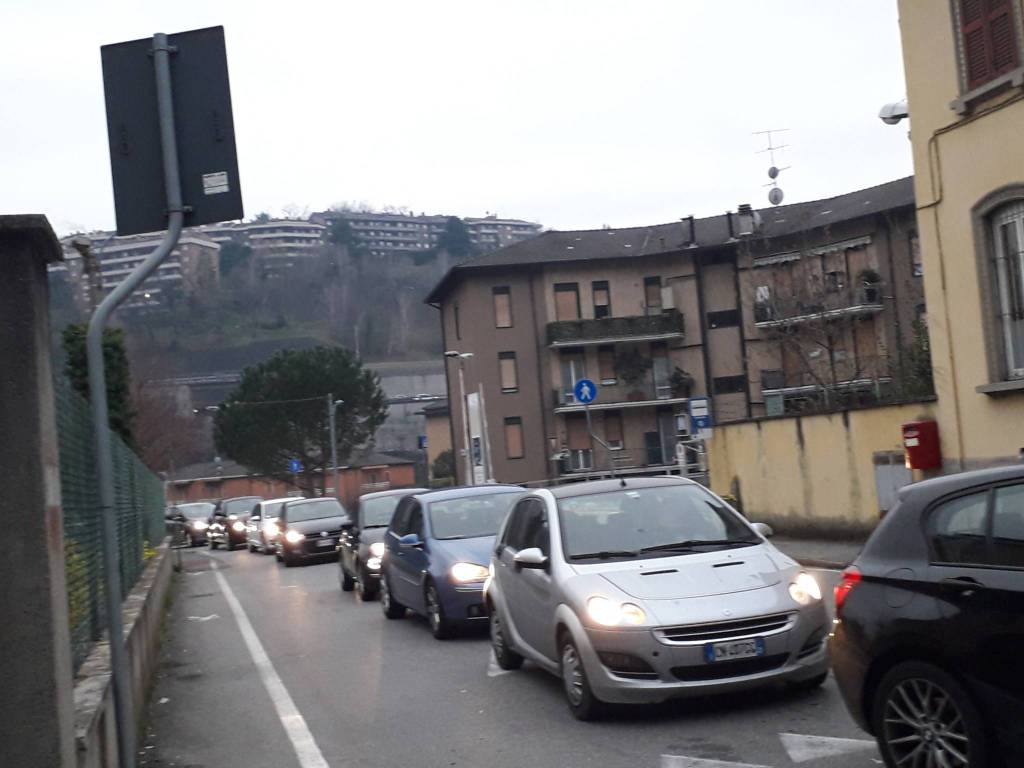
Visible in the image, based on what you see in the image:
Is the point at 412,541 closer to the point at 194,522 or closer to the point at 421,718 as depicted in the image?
the point at 421,718

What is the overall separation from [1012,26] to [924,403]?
215 inches

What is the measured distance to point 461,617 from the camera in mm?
13430

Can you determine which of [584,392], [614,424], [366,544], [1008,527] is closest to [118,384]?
[584,392]

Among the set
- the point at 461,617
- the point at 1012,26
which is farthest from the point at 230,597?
the point at 1012,26

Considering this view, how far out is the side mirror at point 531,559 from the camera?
30.8ft

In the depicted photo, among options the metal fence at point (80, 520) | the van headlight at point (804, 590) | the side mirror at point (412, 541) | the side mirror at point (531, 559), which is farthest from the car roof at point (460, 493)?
the van headlight at point (804, 590)

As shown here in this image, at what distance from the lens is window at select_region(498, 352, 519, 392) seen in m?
63.3

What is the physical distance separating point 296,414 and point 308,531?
177 ft

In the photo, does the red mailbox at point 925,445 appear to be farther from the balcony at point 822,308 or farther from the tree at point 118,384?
the balcony at point 822,308

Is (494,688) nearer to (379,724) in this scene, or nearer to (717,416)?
(379,724)

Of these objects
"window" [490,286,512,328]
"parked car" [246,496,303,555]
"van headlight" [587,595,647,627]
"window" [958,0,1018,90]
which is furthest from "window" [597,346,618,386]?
"van headlight" [587,595,647,627]

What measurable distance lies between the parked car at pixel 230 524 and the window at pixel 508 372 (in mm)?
15516

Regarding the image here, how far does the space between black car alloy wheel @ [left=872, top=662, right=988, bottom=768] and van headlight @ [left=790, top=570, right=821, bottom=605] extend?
236 cm

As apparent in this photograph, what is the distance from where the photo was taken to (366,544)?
19.3 metres
